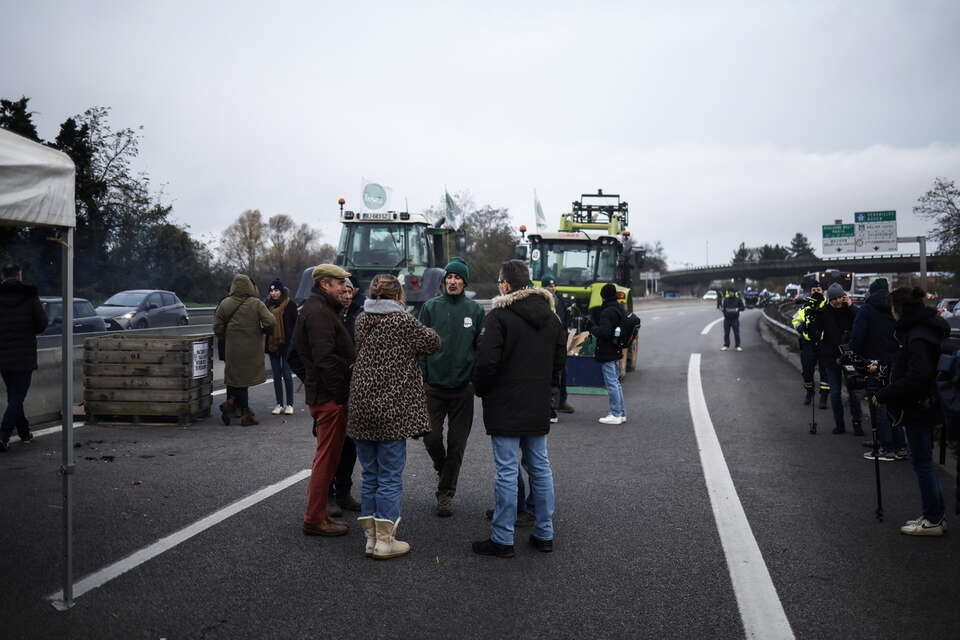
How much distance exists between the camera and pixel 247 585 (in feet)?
15.0

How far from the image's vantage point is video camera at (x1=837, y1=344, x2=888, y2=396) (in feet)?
21.7

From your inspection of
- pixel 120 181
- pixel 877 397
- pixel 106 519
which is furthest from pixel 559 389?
pixel 120 181

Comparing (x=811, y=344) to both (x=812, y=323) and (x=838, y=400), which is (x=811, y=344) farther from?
(x=838, y=400)

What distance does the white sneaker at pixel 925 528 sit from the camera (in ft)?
18.4

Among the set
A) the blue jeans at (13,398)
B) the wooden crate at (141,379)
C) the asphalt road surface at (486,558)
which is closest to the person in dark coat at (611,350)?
the asphalt road surface at (486,558)

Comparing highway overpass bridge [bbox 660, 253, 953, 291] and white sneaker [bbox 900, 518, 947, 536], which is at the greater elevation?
highway overpass bridge [bbox 660, 253, 953, 291]

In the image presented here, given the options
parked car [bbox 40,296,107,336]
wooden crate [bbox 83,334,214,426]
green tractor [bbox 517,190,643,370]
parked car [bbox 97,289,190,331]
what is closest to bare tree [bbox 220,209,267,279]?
parked car [bbox 97,289,190,331]

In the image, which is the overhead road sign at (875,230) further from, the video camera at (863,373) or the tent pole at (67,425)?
the tent pole at (67,425)

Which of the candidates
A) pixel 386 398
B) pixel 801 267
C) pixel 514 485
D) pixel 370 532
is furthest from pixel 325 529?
pixel 801 267

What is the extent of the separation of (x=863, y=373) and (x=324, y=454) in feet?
15.4

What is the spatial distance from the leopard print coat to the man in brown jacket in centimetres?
35

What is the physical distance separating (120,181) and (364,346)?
42.4 m

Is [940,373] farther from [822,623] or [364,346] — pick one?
[364,346]

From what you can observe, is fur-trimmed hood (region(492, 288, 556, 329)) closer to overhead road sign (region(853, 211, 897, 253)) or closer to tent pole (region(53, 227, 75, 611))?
tent pole (region(53, 227, 75, 611))
